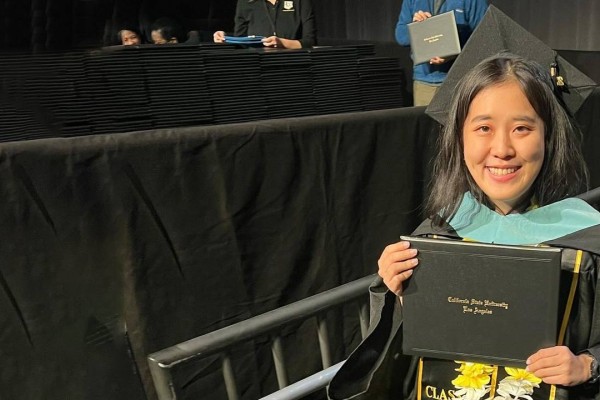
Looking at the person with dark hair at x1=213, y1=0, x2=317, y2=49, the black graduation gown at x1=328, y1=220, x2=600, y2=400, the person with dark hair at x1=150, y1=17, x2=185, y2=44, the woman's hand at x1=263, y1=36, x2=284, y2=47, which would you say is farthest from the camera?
the person with dark hair at x1=150, y1=17, x2=185, y2=44

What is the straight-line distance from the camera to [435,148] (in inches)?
108

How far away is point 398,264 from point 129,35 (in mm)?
3292

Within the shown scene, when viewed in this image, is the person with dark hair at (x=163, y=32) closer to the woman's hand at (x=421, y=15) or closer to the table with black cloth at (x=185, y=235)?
the woman's hand at (x=421, y=15)

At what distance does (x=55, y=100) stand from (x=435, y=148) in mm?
1515

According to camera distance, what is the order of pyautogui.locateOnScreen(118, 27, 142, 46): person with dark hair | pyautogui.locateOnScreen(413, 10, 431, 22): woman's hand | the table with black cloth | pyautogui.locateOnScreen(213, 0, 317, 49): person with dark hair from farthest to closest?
pyautogui.locateOnScreen(213, 0, 317, 49): person with dark hair → pyautogui.locateOnScreen(413, 10, 431, 22): woman's hand → pyautogui.locateOnScreen(118, 27, 142, 46): person with dark hair → the table with black cloth

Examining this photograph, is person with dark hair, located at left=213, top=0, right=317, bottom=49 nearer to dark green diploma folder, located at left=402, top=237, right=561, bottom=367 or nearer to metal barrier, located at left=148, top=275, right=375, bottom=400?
metal barrier, located at left=148, top=275, right=375, bottom=400

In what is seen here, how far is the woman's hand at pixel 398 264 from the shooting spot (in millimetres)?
1252

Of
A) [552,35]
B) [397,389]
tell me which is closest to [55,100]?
[397,389]

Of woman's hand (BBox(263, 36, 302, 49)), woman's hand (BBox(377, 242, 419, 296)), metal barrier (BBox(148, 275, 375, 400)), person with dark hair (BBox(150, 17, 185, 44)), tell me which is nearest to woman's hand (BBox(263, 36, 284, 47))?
woman's hand (BBox(263, 36, 302, 49))

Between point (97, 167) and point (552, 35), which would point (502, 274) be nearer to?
point (97, 167)

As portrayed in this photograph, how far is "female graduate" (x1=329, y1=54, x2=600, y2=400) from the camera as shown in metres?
1.23

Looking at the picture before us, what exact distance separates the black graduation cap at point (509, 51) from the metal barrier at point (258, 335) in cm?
55

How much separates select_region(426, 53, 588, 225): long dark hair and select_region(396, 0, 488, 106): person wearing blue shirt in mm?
2394

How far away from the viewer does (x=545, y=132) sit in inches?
52.0
